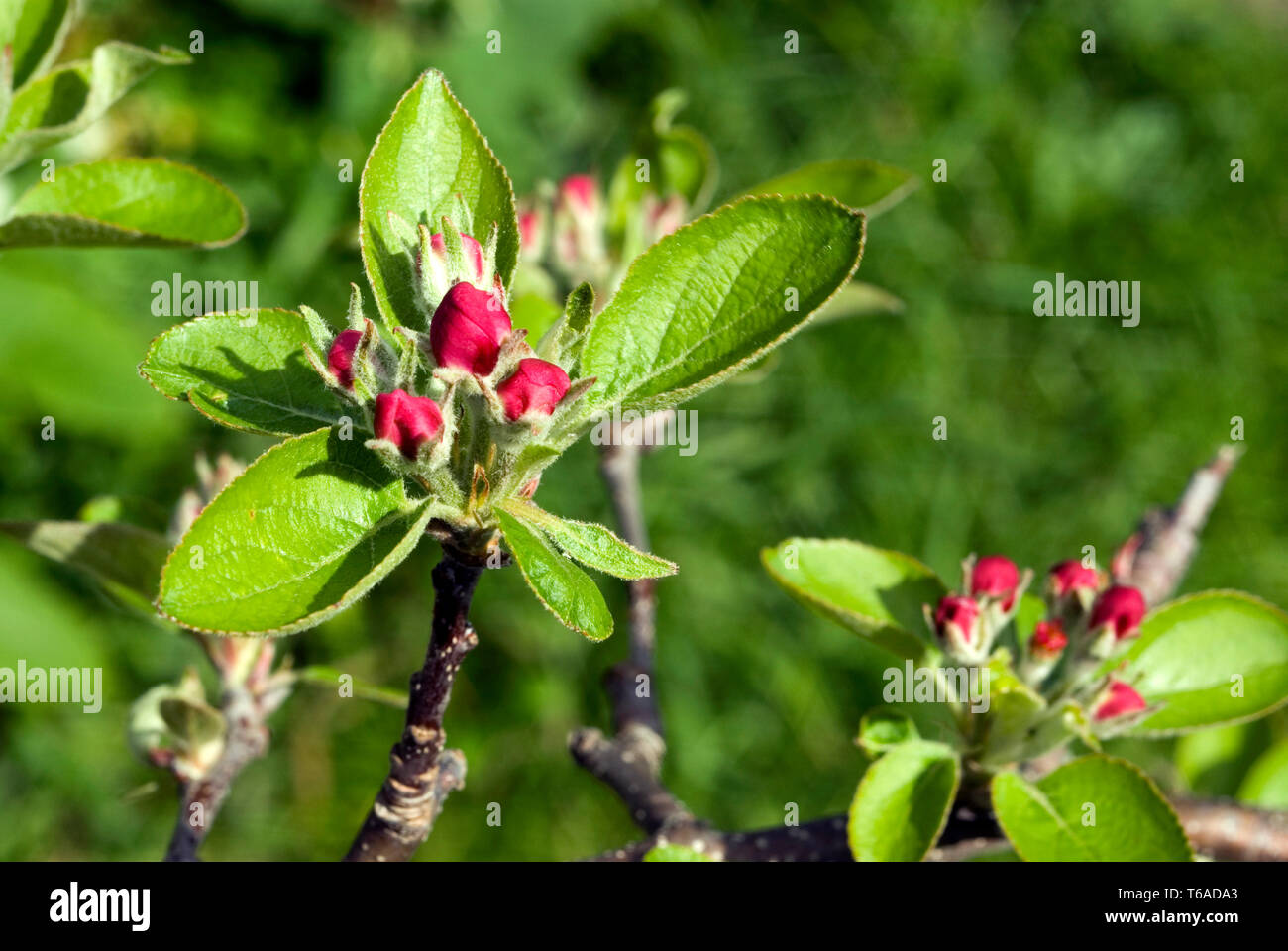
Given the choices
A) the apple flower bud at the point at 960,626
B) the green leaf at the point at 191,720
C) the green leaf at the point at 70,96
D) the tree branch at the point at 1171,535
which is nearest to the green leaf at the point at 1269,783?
the tree branch at the point at 1171,535

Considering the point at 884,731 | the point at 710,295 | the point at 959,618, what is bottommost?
the point at 884,731

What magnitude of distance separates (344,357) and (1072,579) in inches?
30.5

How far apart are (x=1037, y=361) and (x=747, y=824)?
1507mm

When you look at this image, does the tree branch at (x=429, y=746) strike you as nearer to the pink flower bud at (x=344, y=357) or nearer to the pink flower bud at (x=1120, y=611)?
the pink flower bud at (x=344, y=357)

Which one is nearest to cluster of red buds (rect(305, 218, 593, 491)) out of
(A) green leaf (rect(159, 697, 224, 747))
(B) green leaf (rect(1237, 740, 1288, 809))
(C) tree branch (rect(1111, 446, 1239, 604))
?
(A) green leaf (rect(159, 697, 224, 747))

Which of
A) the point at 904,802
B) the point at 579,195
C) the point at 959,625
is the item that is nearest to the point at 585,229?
the point at 579,195

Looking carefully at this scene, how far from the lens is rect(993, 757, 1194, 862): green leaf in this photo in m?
1.09

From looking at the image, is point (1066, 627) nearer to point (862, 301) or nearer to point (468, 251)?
point (862, 301)

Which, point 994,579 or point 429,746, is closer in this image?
point 429,746

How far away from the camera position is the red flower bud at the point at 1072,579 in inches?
48.5

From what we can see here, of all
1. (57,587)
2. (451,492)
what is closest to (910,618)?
(451,492)

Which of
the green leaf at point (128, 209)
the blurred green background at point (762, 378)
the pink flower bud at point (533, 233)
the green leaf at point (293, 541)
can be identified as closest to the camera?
the green leaf at point (293, 541)

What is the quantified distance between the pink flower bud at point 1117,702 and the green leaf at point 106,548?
91cm

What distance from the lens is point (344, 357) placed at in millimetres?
815
